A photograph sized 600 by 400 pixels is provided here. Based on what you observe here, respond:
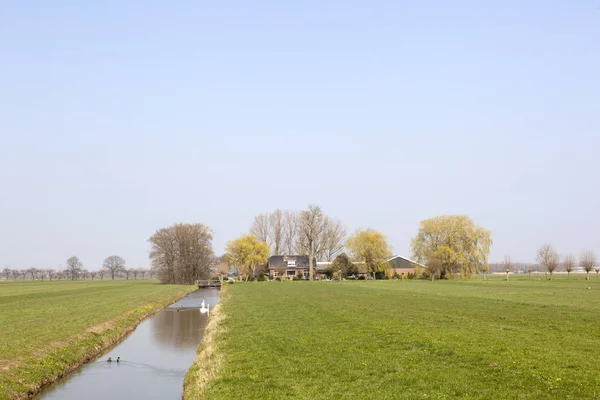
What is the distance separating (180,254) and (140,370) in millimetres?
106437

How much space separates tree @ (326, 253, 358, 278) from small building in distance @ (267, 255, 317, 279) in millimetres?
15826

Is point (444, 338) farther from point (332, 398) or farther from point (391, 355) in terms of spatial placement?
point (332, 398)

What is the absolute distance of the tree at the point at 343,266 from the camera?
12794 cm

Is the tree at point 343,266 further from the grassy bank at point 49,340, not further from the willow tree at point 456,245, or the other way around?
the grassy bank at point 49,340

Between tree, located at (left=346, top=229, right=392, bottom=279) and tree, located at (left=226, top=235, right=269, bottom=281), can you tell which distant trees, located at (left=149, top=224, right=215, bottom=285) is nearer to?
tree, located at (left=226, top=235, right=269, bottom=281)

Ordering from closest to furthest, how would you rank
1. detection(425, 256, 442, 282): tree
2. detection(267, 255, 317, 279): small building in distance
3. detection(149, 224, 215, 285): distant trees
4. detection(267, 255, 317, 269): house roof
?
detection(425, 256, 442, 282): tree
detection(149, 224, 215, 285): distant trees
detection(267, 255, 317, 279): small building in distance
detection(267, 255, 317, 269): house roof

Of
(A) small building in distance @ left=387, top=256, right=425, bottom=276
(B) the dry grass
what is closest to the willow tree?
(A) small building in distance @ left=387, top=256, right=425, bottom=276

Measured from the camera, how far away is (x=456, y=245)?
117m

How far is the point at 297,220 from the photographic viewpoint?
6284 inches

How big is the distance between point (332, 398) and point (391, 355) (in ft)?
17.0

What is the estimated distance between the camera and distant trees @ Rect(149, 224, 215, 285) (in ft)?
416

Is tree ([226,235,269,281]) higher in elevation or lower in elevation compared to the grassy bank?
higher

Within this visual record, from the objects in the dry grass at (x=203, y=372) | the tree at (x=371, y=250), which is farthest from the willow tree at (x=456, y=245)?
the dry grass at (x=203, y=372)

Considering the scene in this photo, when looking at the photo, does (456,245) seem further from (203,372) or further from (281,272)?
(203,372)
